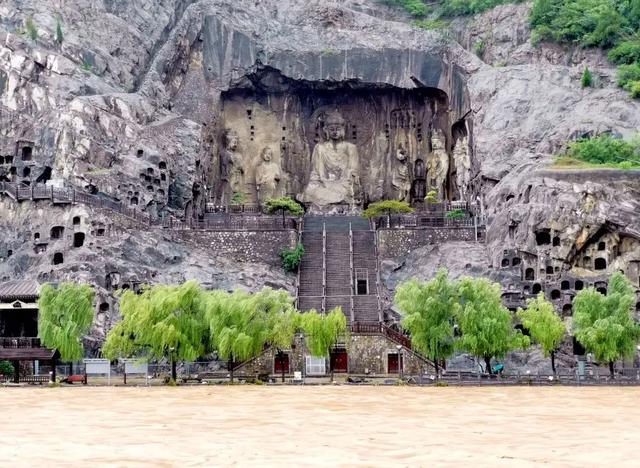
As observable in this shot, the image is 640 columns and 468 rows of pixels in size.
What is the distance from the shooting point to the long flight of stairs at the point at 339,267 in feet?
212

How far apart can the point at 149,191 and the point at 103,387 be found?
27.1 meters

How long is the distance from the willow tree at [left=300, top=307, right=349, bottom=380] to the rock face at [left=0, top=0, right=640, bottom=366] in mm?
11799

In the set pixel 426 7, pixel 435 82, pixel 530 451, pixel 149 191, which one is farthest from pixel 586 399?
pixel 426 7

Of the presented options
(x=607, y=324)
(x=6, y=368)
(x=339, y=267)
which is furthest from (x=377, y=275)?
(x=6, y=368)

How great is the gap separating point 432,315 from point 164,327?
14.6 m

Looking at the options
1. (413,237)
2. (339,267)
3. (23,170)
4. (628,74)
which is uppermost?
(628,74)

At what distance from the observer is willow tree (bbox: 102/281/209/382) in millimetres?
53688

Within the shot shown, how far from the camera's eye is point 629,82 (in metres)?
80.2

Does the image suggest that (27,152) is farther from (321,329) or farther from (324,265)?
(321,329)

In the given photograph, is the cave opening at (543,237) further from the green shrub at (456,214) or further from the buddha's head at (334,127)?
the buddha's head at (334,127)

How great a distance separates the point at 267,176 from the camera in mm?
94812

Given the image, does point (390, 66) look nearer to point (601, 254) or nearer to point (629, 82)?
point (629, 82)

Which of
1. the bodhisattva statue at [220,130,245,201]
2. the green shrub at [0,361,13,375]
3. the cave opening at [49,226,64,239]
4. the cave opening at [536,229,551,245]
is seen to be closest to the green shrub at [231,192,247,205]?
the bodhisattva statue at [220,130,245,201]

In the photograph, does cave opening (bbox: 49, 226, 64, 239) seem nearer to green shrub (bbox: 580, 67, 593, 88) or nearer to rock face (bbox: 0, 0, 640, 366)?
rock face (bbox: 0, 0, 640, 366)
